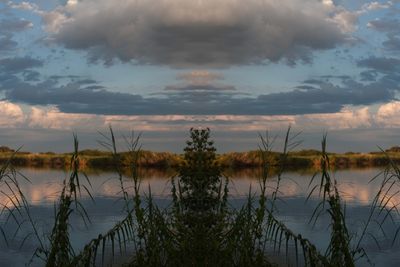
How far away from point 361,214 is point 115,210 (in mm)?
14157

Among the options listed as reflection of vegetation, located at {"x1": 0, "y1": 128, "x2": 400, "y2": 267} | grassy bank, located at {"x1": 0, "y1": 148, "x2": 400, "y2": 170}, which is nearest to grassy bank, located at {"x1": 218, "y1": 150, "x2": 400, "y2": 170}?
grassy bank, located at {"x1": 0, "y1": 148, "x2": 400, "y2": 170}

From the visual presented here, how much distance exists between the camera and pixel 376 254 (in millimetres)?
19078

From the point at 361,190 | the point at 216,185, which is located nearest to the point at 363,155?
the point at 361,190

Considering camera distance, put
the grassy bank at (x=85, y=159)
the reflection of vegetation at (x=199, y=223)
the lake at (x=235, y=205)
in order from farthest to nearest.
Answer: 1. the grassy bank at (x=85, y=159)
2. the lake at (x=235, y=205)
3. the reflection of vegetation at (x=199, y=223)

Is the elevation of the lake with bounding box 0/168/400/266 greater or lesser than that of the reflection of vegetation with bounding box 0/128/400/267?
lesser

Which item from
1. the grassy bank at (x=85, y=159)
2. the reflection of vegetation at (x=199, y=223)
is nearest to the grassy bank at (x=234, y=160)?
the grassy bank at (x=85, y=159)

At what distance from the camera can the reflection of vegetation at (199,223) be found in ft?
25.4

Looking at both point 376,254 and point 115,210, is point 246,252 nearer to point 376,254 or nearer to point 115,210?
point 376,254

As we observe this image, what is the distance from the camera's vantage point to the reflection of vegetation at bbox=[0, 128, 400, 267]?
7.75 meters

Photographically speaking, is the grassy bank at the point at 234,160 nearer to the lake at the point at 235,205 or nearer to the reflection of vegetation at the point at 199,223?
the lake at the point at 235,205

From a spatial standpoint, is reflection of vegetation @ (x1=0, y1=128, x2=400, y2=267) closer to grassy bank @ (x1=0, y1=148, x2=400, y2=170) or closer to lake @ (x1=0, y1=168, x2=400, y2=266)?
lake @ (x1=0, y1=168, x2=400, y2=266)

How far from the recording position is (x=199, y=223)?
1011cm

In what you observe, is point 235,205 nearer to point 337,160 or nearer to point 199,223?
point 199,223

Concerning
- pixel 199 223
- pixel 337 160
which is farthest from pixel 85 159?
pixel 199 223
